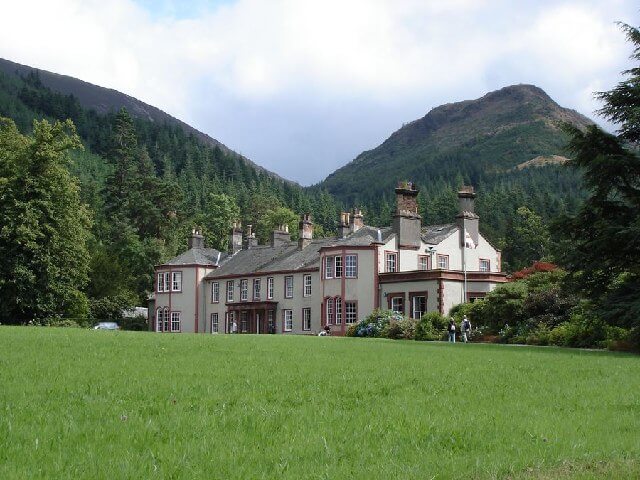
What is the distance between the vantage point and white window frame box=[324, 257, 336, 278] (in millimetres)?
56781

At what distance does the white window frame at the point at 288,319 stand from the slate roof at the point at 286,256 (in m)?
3.36

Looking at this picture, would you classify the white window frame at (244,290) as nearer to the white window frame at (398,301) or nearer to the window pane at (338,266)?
the window pane at (338,266)

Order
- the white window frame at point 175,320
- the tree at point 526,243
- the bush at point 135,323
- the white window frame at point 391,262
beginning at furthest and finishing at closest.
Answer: the tree at point 526,243 < the bush at point 135,323 < the white window frame at point 175,320 < the white window frame at point 391,262

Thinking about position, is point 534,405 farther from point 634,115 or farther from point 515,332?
point 515,332

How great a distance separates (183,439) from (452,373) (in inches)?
334

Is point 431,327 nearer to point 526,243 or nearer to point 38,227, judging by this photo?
point 38,227

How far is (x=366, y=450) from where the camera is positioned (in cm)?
788

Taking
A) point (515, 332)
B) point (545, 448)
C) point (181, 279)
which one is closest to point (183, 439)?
point (545, 448)

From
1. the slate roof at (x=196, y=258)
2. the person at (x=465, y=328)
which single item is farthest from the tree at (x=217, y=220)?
the person at (x=465, y=328)

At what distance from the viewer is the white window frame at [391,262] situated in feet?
181

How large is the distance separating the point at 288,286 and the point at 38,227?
66.8ft

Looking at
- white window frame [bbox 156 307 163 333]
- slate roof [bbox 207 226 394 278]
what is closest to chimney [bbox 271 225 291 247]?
slate roof [bbox 207 226 394 278]

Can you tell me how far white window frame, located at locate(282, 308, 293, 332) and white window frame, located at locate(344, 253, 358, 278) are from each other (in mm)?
7758

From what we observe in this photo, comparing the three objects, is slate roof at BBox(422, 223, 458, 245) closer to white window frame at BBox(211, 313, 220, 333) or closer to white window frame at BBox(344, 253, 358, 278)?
white window frame at BBox(344, 253, 358, 278)
